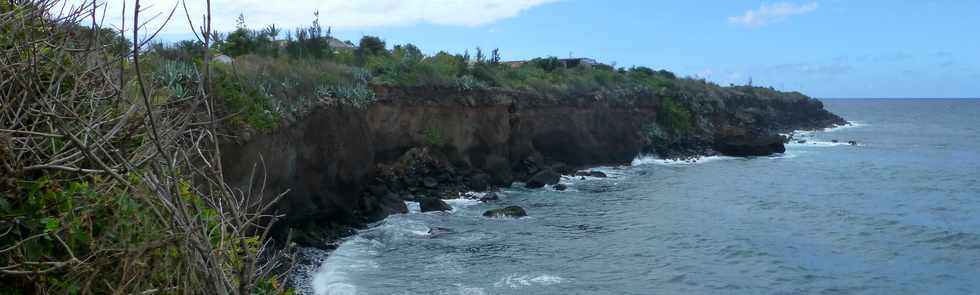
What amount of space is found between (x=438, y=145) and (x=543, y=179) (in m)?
4.25

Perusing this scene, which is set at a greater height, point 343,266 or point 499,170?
point 499,170

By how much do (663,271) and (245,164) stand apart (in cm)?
876

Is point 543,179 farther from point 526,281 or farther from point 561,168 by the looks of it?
point 526,281

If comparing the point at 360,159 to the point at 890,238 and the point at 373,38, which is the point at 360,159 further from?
the point at 373,38

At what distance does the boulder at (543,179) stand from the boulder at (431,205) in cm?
675

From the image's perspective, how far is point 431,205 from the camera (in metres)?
22.8

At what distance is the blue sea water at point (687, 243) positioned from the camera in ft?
49.5

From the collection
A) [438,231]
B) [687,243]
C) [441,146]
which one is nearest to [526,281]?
[438,231]

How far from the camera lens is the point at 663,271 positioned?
53.0 ft

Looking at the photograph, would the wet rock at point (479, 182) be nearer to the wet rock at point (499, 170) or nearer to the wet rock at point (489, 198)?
the wet rock at point (499, 170)

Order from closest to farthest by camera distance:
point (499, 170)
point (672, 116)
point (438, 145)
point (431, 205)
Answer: point (431, 205), point (438, 145), point (499, 170), point (672, 116)

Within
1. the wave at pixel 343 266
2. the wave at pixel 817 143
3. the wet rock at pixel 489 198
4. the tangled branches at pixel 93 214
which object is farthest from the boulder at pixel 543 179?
the wave at pixel 817 143

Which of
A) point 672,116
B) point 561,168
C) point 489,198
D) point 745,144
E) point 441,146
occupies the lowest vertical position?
point 489,198

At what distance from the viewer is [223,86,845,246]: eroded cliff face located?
1869 cm
